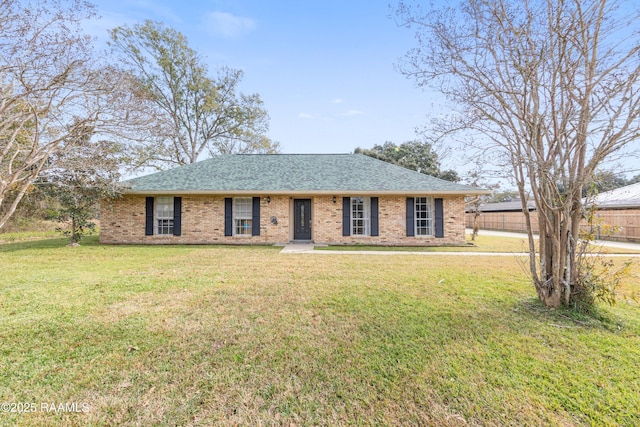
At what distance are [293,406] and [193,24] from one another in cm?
1270

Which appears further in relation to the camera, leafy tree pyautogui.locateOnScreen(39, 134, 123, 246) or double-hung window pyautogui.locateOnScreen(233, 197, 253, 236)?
double-hung window pyautogui.locateOnScreen(233, 197, 253, 236)

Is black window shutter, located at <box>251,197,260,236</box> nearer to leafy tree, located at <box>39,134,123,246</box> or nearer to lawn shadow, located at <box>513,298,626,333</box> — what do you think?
leafy tree, located at <box>39,134,123,246</box>

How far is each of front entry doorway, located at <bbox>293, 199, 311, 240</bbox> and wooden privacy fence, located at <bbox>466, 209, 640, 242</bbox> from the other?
8.48 metres

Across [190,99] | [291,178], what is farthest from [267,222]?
[190,99]

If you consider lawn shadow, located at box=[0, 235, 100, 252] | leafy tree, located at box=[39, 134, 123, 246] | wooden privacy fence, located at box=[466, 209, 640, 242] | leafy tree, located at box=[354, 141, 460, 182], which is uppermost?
leafy tree, located at box=[354, 141, 460, 182]

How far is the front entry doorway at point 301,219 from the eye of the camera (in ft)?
40.9

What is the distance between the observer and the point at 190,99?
22.4 m

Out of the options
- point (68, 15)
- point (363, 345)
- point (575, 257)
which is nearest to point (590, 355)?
point (575, 257)

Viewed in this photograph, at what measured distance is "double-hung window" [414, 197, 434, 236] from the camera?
12094 millimetres

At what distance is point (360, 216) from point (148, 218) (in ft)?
31.5

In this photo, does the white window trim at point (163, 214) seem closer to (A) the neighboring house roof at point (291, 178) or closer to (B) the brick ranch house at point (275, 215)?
(B) the brick ranch house at point (275, 215)

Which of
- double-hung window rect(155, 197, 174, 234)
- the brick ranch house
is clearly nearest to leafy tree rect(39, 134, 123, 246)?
the brick ranch house

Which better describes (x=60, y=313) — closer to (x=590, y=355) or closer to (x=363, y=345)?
(x=363, y=345)

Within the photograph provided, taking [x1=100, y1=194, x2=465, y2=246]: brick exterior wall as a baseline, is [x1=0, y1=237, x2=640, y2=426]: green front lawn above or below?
below
